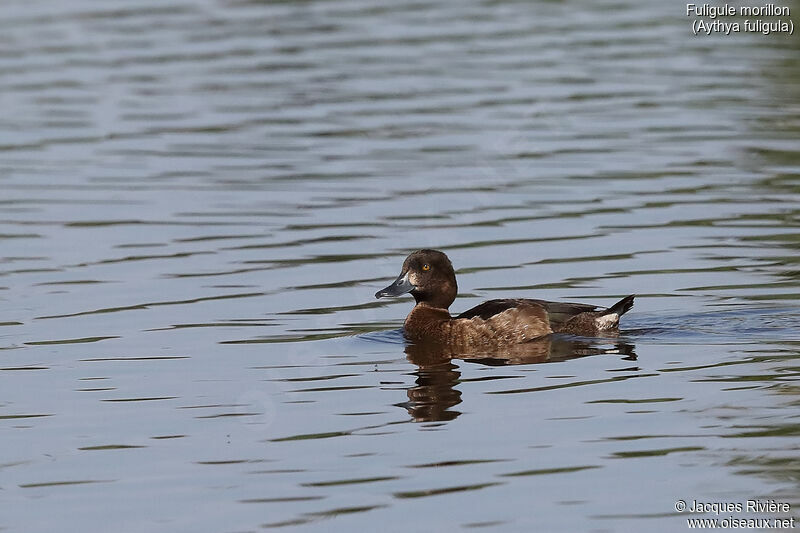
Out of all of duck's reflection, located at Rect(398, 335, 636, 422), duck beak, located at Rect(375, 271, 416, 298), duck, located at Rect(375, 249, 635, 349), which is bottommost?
duck's reflection, located at Rect(398, 335, 636, 422)

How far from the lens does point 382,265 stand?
1416 centimetres

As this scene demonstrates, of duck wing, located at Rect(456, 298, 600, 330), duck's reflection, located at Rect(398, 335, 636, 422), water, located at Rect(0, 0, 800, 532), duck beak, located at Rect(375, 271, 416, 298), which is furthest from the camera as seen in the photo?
duck beak, located at Rect(375, 271, 416, 298)

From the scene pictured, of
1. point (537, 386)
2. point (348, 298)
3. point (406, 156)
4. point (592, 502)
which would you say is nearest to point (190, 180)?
point (406, 156)

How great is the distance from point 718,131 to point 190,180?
6704 millimetres

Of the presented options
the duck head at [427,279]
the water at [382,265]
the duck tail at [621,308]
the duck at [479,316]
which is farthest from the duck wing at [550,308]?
the duck head at [427,279]

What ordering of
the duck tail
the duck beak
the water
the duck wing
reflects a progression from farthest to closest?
1. the duck beak
2. the duck wing
3. the duck tail
4. the water

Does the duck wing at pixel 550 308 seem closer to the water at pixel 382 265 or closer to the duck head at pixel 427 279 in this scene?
the water at pixel 382 265

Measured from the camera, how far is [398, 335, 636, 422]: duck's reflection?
10.2m

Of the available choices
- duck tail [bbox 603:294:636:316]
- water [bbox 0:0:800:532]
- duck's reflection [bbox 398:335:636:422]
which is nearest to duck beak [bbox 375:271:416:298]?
water [bbox 0:0:800:532]

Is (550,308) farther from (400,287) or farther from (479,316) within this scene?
(400,287)

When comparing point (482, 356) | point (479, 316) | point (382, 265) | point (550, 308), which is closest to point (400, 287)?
point (479, 316)

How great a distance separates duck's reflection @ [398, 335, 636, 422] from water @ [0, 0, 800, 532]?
1.9 inches

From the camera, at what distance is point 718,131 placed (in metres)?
19.7

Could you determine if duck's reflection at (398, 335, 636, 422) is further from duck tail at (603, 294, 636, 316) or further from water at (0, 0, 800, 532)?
duck tail at (603, 294, 636, 316)
